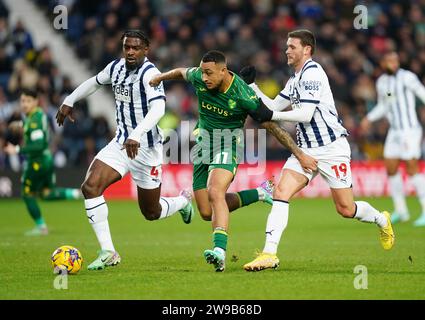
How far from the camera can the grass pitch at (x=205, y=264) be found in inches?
319

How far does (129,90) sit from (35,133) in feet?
15.4

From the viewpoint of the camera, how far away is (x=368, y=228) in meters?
15.5

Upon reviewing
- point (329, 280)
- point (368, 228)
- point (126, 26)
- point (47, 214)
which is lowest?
point (329, 280)

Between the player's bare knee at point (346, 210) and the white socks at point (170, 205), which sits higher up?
the white socks at point (170, 205)

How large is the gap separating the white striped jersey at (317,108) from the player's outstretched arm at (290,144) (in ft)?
1.09

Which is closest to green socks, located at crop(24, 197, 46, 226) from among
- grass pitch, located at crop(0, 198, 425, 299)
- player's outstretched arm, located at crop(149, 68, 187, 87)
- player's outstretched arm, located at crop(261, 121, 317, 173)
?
grass pitch, located at crop(0, 198, 425, 299)

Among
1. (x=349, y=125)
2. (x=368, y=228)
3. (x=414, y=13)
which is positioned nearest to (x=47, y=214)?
(x=368, y=228)

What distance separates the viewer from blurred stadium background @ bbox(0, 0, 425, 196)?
2286cm

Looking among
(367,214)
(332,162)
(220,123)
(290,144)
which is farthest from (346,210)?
(220,123)

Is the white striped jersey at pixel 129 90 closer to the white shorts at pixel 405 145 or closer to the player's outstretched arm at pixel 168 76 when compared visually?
the player's outstretched arm at pixel 168 76

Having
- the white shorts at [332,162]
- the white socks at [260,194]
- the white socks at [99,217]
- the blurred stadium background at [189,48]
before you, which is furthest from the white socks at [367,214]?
the blurred stadium background at [189,48]

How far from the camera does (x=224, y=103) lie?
9.63 metres
